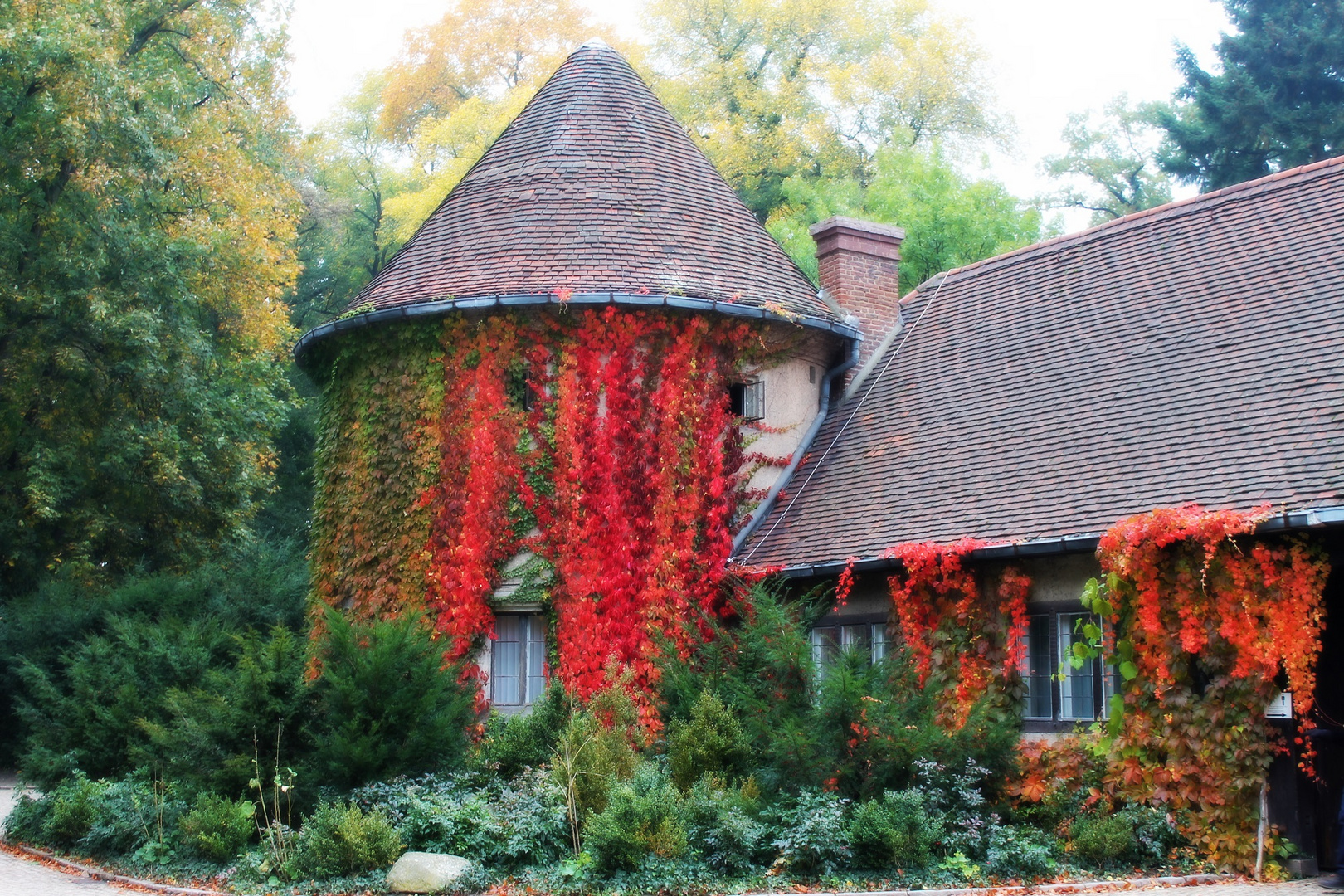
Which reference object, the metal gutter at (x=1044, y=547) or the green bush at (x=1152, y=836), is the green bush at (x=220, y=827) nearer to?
the metal gutter at (x=1044, y=547)

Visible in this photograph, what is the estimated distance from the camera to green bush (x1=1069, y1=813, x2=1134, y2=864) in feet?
34.0

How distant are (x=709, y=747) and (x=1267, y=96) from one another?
2396 centimetres

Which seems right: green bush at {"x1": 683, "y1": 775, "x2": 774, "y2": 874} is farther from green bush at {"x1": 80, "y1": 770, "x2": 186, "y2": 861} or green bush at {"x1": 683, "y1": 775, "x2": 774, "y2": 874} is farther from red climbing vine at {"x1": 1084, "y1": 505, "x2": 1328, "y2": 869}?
green bush at {"x1": 80, "y1": 770, "x2": 186, "y2": 861}

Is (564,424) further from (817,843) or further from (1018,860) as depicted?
(1018,860)

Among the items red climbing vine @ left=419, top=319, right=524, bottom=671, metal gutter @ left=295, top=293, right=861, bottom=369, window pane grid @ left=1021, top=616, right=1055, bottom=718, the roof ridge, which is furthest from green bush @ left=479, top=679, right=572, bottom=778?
the roof ridge

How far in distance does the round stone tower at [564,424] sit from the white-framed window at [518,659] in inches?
0.8

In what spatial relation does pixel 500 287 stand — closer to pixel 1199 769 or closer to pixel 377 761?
pixel 377 761

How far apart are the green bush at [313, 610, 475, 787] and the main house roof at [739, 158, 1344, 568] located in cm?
448

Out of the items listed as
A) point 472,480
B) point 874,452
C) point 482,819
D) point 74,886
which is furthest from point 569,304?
point 74,886

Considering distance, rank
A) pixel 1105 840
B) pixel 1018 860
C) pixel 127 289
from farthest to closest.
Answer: pixel 127 289
pixel 1105 840
pixel 1018 860

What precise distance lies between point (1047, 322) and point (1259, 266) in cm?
265

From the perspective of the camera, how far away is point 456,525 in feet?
51.0

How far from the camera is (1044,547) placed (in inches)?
471

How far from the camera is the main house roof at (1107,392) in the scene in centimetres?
1173
